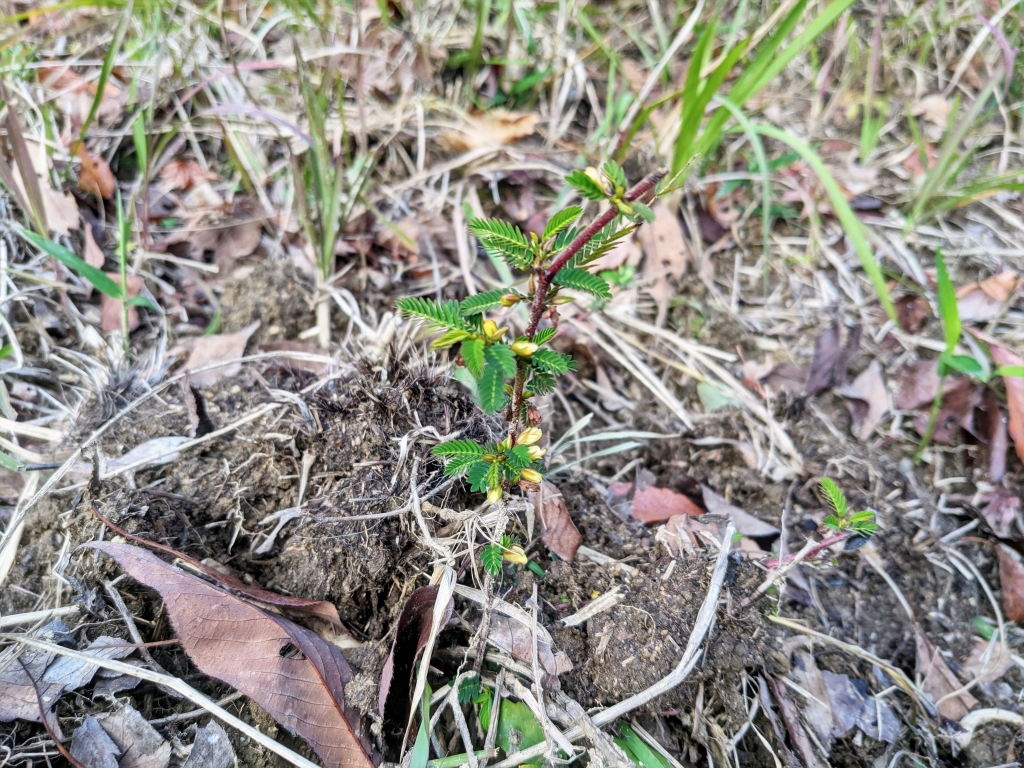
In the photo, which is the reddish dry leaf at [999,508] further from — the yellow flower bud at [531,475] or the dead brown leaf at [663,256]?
the yellow flower bud at [531,475]

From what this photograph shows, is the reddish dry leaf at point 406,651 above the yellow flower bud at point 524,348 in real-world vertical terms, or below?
below

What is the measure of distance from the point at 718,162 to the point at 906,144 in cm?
104

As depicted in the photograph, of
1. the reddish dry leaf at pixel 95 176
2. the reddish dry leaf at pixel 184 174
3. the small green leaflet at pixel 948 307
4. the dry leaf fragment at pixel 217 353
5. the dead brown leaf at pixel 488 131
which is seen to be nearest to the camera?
the dry leaf fragment at pixel 217 353

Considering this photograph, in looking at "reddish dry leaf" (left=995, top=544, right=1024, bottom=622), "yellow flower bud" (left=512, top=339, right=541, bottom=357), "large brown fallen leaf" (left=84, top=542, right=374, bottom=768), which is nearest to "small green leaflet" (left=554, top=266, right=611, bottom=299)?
"yellow flower bud" (left=512, top=339, right=541, bottom=357)

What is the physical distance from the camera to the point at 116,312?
190 cm

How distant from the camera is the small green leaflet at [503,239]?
896 millimetres

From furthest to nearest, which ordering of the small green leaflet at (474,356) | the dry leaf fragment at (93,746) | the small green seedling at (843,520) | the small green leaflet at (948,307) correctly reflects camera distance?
the small green leaflet at (948,307) < the small green seedling at (843,520) < the dry leaf fragment at (93,746) < the small green leaflet at (474,356)

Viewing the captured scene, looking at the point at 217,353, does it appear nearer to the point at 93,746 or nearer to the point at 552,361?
the point at 93,746

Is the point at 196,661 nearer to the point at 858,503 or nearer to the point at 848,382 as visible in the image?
the point at 858,503

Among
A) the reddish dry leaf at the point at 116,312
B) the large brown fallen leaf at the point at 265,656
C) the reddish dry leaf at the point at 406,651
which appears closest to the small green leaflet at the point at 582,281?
the reddish dry leaf at the point at 406,651

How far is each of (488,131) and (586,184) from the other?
6.09ft

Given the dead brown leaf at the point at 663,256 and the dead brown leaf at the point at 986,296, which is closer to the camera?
the dead brown leaf at the point at 663,256

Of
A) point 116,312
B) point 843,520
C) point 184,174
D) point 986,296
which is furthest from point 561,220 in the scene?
point 986,296

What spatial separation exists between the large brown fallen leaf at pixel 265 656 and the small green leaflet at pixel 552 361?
29.2 inches
